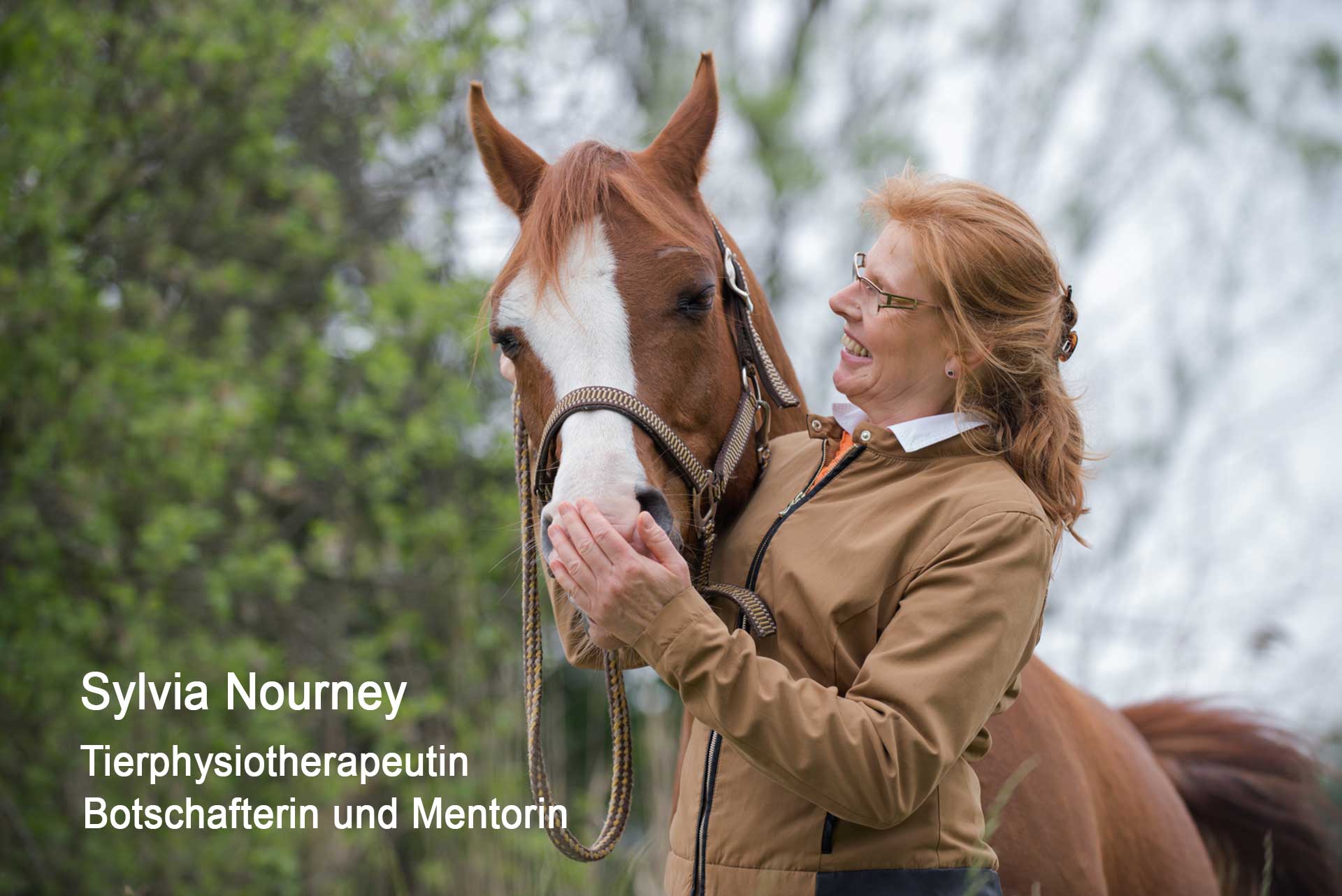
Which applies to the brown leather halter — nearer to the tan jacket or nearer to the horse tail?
the tan jacket

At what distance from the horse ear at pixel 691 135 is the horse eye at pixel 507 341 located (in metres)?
0.44

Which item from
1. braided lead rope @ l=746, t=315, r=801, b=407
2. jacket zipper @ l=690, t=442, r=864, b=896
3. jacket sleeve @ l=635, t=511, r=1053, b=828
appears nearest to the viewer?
jacket sleeve @ l=635, t=511, r=1053, b=828

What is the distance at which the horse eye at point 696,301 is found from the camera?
5.95ft

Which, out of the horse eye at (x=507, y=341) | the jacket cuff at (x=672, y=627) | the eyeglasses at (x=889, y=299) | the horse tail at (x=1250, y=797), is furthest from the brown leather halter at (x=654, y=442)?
the horse tail at (x=1250, y=797)

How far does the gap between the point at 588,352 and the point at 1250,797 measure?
2.58 m

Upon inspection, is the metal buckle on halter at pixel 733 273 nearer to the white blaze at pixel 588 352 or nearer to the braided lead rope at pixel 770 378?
the braided lead rope at pixel 770 378

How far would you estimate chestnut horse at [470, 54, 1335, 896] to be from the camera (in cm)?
170

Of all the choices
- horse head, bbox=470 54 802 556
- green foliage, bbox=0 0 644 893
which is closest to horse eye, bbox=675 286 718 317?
horse head, bbox=470 54 802 556

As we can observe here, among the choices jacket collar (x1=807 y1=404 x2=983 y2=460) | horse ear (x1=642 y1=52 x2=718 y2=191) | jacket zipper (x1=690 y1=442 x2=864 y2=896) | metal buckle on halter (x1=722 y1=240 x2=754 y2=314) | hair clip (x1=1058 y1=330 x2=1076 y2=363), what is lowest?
jacket zipper (x1=690 y1=442 x2=864 y2=896)

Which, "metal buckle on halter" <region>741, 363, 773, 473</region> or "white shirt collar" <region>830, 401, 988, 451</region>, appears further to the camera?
"metal buckle on halter" <region>741, 363, 773, 473</region>

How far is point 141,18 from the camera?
5.30 meters

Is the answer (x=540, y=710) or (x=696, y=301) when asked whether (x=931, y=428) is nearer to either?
(x=696, y=301)

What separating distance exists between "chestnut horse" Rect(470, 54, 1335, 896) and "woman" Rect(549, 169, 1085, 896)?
0.12 m

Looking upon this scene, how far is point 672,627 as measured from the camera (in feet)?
4.58
